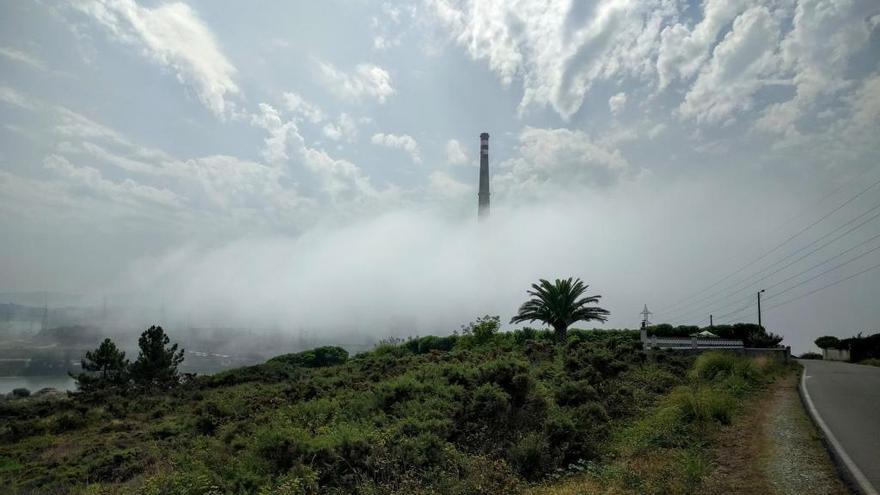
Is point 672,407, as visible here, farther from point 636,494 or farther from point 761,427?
point 636,494

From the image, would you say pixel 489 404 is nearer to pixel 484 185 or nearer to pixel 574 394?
pixel 574 394

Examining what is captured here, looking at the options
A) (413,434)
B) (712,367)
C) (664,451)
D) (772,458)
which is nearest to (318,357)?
(712,367)

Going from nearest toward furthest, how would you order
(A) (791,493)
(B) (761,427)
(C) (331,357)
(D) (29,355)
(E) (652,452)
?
(A) (791,493)
(E) (652,452)
(B) (761,427)
(C) (331,357)
(D) (29,355)

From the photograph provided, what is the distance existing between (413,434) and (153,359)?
113 feet

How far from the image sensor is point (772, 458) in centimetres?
899

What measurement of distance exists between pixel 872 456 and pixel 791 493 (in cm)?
264

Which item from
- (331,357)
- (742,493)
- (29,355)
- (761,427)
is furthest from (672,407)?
(29,355)

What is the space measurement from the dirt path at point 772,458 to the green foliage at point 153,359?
118 ft

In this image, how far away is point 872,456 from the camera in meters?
8.61

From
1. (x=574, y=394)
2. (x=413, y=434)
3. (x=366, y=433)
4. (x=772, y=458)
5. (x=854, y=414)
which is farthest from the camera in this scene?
(x=574, y=394)

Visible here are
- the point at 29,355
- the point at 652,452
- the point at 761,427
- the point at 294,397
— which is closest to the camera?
the point at 652,452

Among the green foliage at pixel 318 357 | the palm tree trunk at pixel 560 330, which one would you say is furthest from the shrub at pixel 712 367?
the green foliage at pixel 318 357

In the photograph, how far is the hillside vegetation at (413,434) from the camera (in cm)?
917

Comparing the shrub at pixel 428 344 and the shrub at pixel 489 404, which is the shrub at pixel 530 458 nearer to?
the shrub at pixel 489 404
